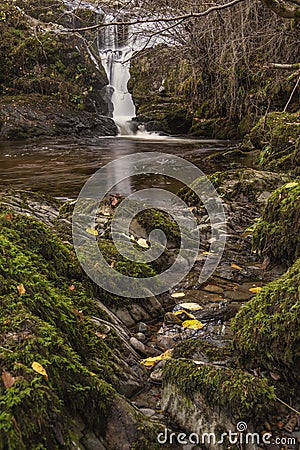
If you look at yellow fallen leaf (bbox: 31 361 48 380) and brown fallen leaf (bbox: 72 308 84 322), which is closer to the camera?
yellow fallen leaf (bbox: 31 361 48 380)

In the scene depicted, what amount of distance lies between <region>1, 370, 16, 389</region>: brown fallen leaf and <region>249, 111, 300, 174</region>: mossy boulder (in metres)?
5.47

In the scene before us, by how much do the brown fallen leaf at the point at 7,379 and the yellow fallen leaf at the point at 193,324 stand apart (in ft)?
5.91

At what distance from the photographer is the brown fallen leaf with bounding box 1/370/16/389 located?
141 centimetres

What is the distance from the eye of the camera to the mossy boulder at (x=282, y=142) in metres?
6.50

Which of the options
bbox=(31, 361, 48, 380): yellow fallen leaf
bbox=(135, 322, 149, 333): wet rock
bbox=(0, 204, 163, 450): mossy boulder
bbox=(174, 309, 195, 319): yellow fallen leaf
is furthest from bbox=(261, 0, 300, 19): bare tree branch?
bbox=(31, 361, 48, 380): yellow fallen leaf

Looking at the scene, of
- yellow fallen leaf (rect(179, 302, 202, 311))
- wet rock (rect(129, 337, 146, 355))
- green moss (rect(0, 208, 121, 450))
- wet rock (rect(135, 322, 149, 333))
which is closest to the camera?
green moss (rect(0, 208, 121, 450))

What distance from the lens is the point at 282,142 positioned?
728 cm

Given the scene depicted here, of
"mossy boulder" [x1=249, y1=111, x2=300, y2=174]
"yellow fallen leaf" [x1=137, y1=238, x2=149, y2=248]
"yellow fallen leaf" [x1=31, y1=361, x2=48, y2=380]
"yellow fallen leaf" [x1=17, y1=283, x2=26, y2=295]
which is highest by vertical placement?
"mossy boulder" [x1=249, y1=111, x2=300, y2=174]

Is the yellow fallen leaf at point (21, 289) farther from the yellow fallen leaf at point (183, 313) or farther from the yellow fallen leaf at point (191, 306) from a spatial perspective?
the yellow fallen leaf at point (191, 306)

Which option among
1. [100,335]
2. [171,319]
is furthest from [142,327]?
[100,335]

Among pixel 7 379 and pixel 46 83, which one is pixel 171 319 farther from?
pixel 46 83

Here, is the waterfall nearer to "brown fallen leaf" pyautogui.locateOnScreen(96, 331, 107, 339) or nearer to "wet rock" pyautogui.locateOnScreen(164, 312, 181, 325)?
"wet rock" pyautogui.locateOnScreen(164, 312, 181, 325)

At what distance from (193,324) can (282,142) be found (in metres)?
5.04

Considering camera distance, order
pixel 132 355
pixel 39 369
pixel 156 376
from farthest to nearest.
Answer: pixel 132 355 < pixel 156 376 < pixel 39 369
